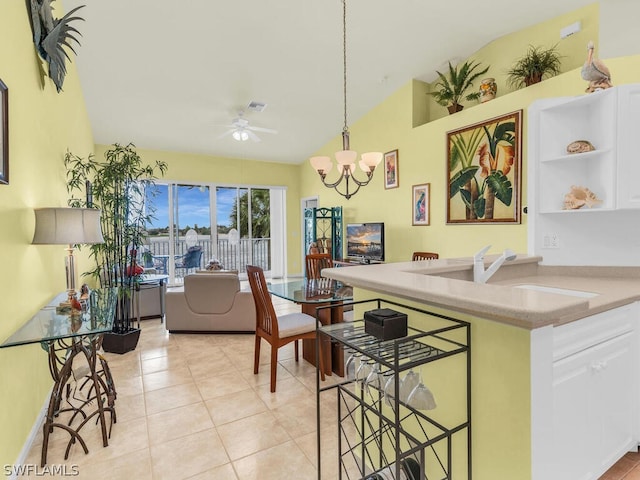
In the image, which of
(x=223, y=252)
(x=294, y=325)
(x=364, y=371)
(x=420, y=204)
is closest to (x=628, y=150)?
(x=364, y=371)

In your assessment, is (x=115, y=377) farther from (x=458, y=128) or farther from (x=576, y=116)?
(x=458, y=128)

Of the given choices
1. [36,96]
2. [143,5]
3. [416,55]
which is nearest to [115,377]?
[36,96]

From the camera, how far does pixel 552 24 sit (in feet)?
11.7

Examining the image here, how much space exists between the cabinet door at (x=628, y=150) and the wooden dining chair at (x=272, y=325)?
227 centimetres

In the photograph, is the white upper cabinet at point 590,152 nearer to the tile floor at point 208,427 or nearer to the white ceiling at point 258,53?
the tile floor at point 208,427

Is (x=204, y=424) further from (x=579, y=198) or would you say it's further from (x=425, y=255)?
(x=425, y=255)

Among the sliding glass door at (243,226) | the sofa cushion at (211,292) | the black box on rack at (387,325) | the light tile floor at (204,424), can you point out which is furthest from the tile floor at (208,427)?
the sliding glass door at (243,226)

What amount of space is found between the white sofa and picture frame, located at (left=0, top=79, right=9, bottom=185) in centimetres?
237

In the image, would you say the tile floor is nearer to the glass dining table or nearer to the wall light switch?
the glass dining table

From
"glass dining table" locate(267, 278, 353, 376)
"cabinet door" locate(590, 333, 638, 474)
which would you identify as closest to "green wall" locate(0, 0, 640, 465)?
"glass dining table" locate(267, 278, 353, 376)

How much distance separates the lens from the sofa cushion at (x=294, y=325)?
9.20 feet

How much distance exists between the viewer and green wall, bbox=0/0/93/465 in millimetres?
1750

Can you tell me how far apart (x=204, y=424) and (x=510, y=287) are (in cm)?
208

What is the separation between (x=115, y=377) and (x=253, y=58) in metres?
3.74
